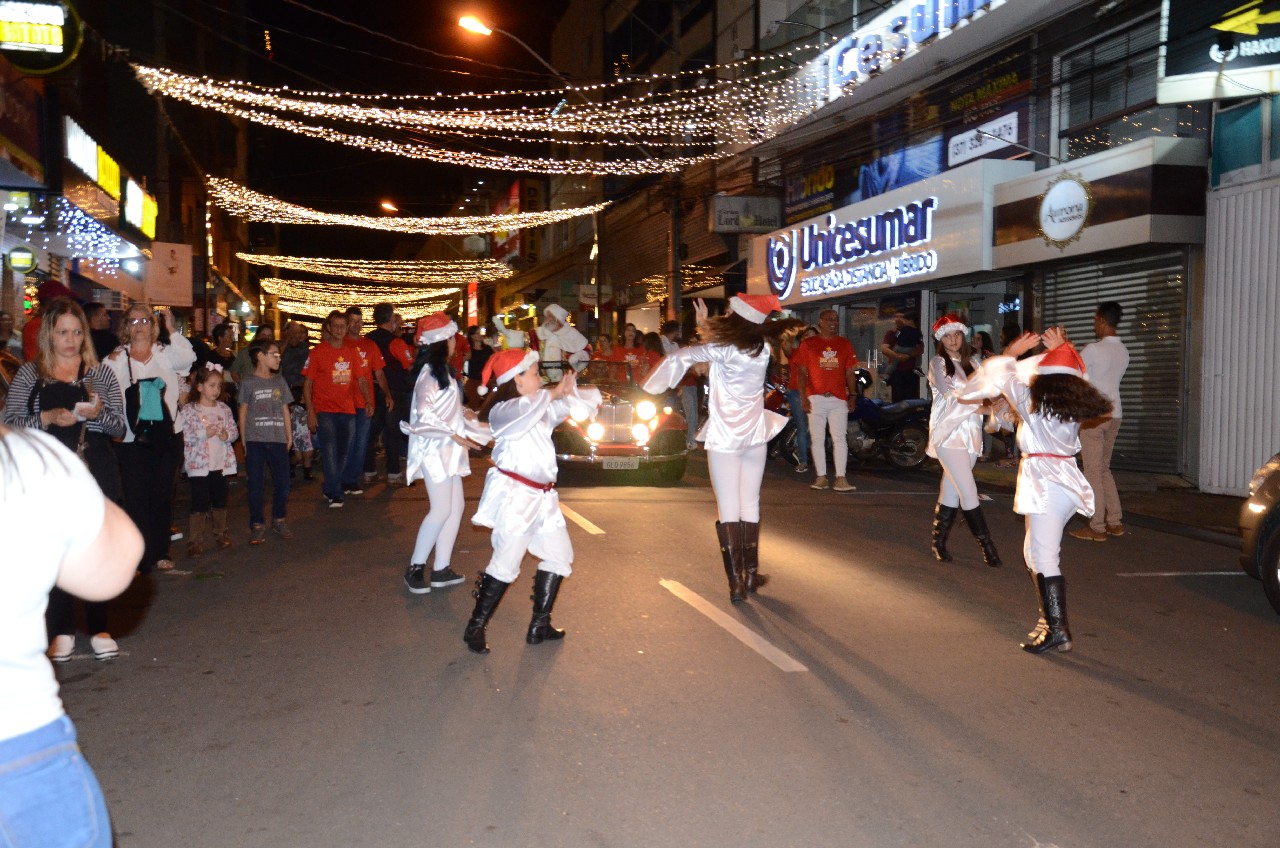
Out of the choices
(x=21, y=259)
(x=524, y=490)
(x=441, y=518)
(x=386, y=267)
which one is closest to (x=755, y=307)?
(x=524, y=490)

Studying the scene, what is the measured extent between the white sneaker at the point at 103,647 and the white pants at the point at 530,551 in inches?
79.9

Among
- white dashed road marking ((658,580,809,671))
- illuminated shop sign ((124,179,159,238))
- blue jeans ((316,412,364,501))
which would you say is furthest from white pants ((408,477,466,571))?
illuminated shop sign ((124,179,159,238))

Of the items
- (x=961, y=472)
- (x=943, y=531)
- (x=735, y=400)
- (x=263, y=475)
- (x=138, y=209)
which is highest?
(x=138, y=209)

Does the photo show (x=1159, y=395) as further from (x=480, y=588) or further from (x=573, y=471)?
(x=480, y=588)

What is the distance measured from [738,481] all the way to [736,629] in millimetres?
1245

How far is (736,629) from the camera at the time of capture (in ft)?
21.4

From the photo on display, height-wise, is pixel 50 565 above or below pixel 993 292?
below

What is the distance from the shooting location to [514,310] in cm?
5322

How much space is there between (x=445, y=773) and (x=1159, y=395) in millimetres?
12910

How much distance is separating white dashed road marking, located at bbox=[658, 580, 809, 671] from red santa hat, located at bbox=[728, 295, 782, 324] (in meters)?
1.83

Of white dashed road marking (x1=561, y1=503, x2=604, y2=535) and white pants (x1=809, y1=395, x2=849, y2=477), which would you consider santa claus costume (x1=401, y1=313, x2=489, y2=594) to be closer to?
white dashed road marking (x1=561, y1=503, x2=604, y2=535)

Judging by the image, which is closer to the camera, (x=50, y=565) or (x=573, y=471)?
(x=50, y=565)

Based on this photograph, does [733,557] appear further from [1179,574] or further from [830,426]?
[830,426]

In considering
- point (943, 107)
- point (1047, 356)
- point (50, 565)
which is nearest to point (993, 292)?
point (943, 107)
